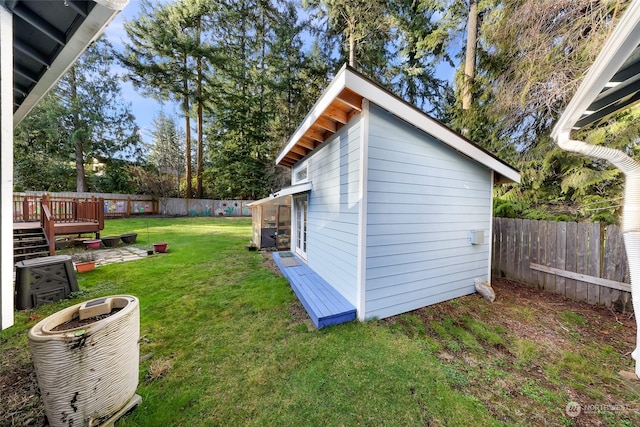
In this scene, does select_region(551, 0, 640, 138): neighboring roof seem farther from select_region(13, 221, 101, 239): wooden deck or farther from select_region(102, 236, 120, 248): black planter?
select_region(102, 236, 120, 248): black planter

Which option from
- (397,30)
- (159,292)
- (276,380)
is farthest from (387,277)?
(397,30)

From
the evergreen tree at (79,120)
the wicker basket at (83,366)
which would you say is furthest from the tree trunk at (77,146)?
the wicker basket at (83,366)

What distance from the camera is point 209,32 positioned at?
17.3 meters

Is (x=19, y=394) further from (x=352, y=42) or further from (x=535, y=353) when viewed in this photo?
(x=352, y=42)

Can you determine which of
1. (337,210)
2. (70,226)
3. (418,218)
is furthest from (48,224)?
(418,218)

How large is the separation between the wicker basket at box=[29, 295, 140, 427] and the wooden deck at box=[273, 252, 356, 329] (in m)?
2.09

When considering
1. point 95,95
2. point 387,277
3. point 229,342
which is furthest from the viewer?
point 95,95

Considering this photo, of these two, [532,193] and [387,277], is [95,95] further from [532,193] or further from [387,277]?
[532,193]

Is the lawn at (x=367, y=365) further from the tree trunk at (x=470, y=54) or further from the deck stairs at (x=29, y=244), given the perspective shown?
the tree trunk at (x=470, y=54)

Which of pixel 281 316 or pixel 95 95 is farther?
pixel 95 95

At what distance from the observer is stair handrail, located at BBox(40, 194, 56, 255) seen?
597cm

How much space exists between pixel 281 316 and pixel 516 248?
17.3 ft

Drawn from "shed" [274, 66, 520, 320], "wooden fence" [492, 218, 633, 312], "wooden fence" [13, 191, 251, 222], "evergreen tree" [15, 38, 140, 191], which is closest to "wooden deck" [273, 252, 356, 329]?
"shed" [274, 66, 520, 320]

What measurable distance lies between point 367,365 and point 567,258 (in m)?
4.49
